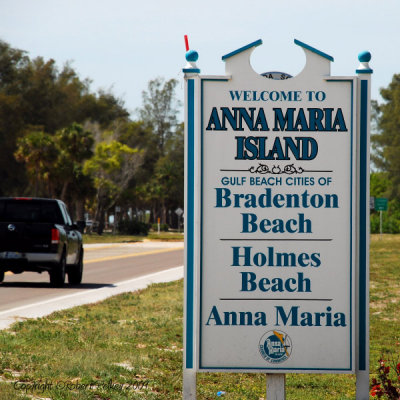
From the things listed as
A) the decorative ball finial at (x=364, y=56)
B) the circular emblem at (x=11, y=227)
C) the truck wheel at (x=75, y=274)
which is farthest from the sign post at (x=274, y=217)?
the truck wheel at (x=75, y=274)

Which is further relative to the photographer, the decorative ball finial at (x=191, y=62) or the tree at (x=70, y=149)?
the tree at (x=70, y=149)

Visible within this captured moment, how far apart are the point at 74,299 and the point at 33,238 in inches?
123

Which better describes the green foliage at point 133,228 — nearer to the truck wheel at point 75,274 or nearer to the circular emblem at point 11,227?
the truck wheel at point 75,274

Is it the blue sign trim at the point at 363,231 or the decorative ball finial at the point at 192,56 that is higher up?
the decorative ball finial at the point at 192,56

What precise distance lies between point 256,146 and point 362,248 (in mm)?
1015

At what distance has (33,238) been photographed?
64.6 ft

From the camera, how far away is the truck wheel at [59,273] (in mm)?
20031

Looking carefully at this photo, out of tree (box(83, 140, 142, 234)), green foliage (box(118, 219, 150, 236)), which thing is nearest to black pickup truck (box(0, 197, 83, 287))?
tree (box(83, 140, 142, 234))

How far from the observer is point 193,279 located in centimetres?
596

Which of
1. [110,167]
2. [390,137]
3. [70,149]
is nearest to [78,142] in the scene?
[70,149]

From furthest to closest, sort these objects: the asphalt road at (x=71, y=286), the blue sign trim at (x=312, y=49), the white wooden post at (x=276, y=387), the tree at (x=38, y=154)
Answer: the tree at (x=38, y=154), the asphalt road at (x=71, y=286), the white wooden post at (x=276, y=387), the blue sign trim at (x=312, y=49)

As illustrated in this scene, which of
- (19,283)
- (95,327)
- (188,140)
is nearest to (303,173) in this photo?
(188,140)

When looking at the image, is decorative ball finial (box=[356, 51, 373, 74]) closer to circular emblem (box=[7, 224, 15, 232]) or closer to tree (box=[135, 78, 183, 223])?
circular emblem (box=[7, 224, 15, 232])

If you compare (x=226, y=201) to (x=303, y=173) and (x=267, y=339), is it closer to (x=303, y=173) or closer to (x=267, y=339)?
(x=303, y=173)
